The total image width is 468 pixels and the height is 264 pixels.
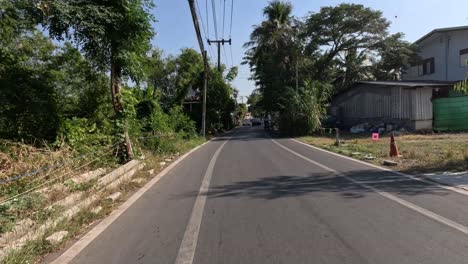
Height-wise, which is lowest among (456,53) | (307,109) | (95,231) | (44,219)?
(95,231)

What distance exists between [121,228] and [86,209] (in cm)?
134

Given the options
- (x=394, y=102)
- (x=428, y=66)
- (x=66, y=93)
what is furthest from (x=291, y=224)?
(x=428, y=66)

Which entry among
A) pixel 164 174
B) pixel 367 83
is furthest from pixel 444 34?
pixel 164 174

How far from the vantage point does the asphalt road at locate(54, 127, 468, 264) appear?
5.47 metres

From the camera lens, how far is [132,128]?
55.9 feet

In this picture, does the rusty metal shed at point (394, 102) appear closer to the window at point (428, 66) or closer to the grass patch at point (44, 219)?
the window at point (428, 66)

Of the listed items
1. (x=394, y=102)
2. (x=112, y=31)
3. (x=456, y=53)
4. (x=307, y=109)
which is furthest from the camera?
(x=456, y=53)

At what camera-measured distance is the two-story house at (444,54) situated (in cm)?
3838

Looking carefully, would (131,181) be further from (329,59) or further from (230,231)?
(329,59)

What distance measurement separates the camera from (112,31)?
43.5ft

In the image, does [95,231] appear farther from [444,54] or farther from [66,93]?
[444,54]

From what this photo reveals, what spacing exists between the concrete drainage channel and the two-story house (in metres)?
34.4

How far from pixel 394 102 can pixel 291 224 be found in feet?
93.8

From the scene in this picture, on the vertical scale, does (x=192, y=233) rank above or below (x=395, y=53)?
below
